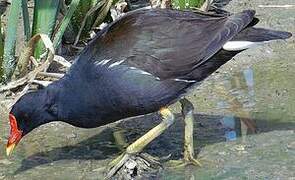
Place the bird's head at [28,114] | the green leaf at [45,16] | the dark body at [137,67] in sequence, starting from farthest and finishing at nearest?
1. the green leaf at [45,16]
2. the bird's head at [28,114]
3. the dark body at [137,67]

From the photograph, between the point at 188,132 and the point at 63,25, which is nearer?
the point at 188,132

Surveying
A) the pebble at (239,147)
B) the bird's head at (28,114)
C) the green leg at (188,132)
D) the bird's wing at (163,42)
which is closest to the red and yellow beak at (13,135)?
the bird's head at (28,114)

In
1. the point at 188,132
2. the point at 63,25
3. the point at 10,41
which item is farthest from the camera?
the point at 63,25

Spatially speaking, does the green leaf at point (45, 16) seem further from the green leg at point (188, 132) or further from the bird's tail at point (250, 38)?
the bird's tail at point (250, 38)

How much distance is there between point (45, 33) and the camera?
637 centimetres

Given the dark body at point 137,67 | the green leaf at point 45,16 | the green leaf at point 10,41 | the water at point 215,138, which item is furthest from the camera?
the green leaf at point 45,16

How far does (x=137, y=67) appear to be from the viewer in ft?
17.1

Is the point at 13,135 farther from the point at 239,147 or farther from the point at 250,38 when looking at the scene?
the point at 250,38

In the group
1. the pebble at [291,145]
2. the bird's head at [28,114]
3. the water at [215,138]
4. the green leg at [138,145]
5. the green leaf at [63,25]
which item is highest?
the green leaf at [63,25]

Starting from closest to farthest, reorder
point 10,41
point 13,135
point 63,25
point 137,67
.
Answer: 1. point 137,67
2. point 13,135
3. point 10,41
4. point 63,25

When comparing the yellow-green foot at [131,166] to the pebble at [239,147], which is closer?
the yellow-green foot at [131,166]

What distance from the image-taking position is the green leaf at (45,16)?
6305mm

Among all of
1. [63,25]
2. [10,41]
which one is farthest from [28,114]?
[63,25]

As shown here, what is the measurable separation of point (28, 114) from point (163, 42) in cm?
93
